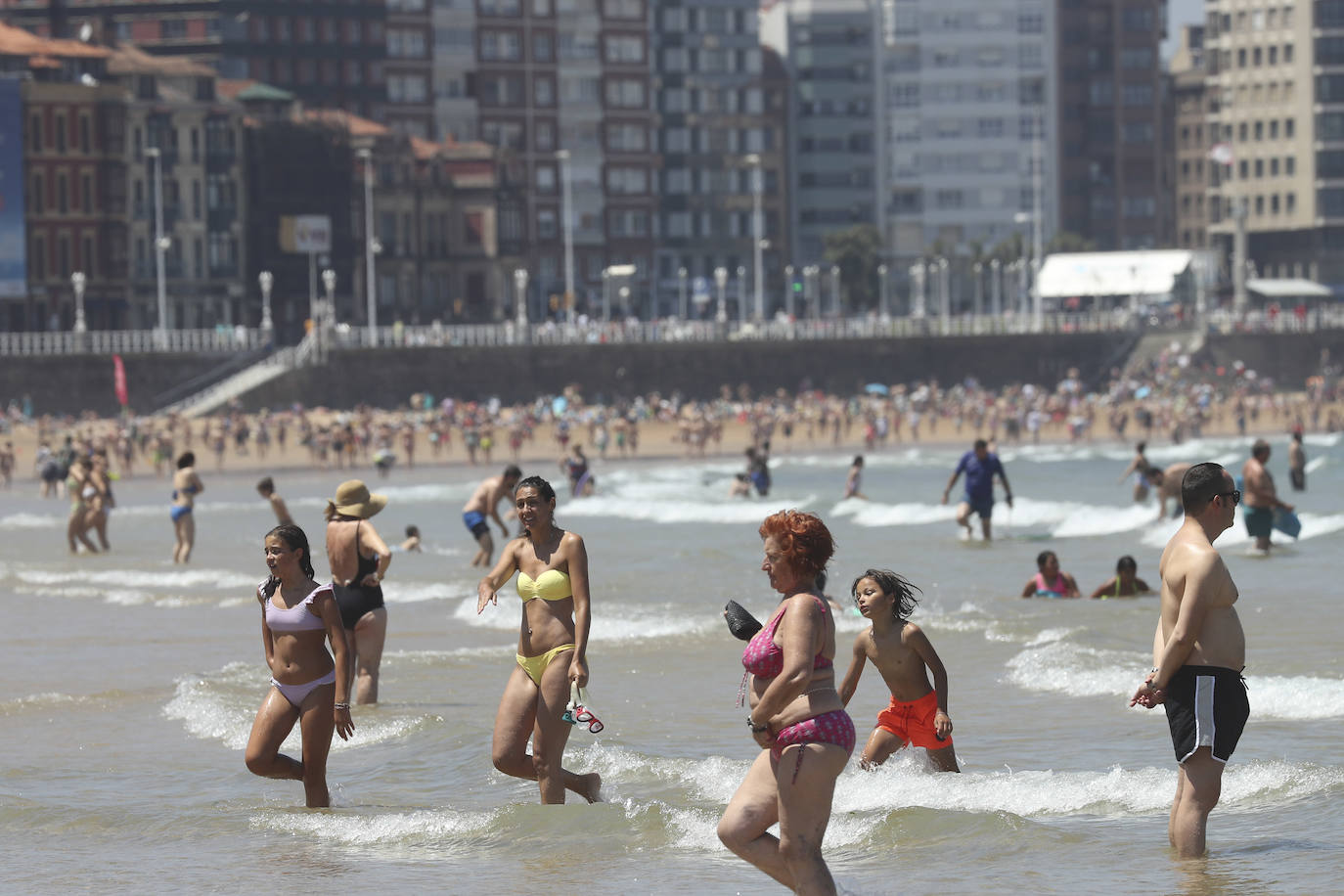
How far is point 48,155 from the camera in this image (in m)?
76.6

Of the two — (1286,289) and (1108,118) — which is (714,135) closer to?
(1108,118)

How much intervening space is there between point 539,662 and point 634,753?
101 inches

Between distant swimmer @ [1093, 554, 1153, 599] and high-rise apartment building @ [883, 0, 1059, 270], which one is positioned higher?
high-rise apartment building @ [883, 0, 1059, 270]

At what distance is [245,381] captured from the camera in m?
69.2

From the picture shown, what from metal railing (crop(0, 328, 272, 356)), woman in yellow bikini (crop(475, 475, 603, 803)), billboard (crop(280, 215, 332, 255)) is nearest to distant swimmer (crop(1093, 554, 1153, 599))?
woman in yellow bikini (crop(475, 475, 603, 803))

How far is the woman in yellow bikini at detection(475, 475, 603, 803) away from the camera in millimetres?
9141

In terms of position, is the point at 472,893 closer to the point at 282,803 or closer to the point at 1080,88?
the point at 282,803

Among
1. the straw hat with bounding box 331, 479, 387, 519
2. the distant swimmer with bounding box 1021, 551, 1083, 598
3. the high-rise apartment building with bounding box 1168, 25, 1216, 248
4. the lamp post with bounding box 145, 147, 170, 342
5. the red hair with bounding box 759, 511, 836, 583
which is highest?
the high-rise apartment building with bounding box 1168, 25, 1216, 248

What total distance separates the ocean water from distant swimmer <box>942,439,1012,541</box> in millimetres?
856

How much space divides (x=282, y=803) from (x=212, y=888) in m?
1.67

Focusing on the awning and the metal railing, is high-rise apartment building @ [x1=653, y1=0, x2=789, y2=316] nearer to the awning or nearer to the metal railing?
the awning

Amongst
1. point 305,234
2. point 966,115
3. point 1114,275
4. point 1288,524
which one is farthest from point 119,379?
point 966,115

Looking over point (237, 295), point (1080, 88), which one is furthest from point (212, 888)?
point (1080, 88)

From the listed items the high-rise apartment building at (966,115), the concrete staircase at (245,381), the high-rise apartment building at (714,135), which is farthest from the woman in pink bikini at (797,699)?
the high-rise apartment building at (966,115)
